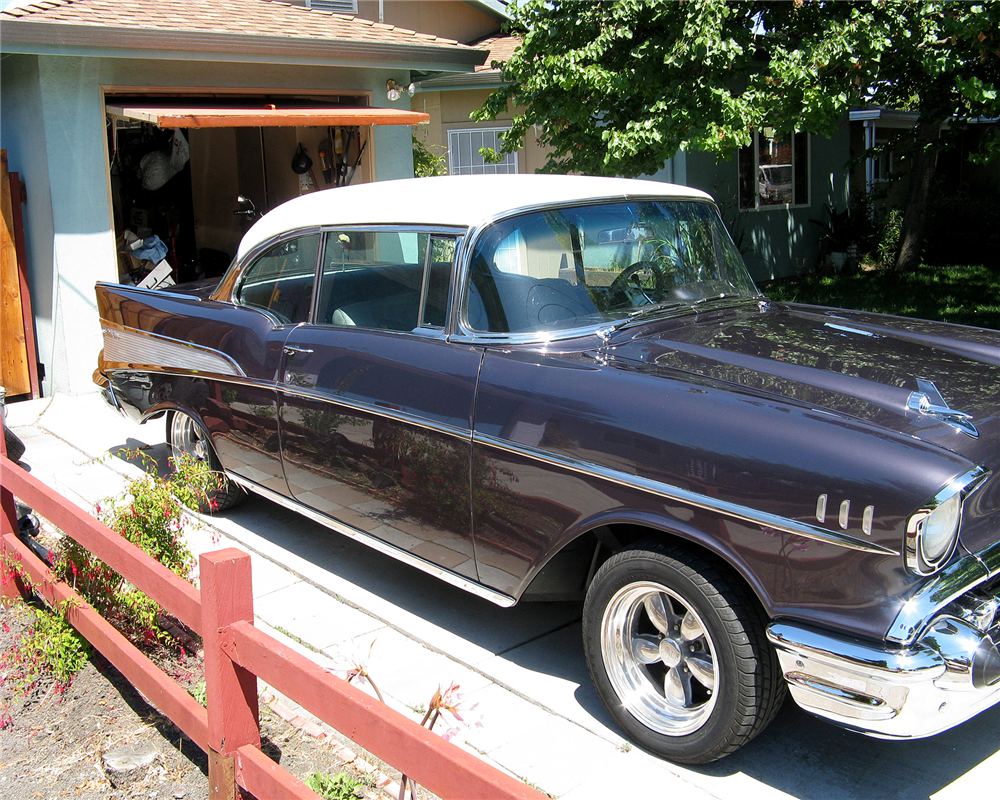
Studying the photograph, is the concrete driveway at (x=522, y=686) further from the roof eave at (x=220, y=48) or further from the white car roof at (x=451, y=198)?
the roof eave at (x=220, y=48)

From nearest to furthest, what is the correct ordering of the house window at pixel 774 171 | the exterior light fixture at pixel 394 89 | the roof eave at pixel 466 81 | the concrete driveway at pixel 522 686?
1. the concrete driveway at pixel 522 686
2. the exterior light fixture at pixel 394 89
3. the roof eave at pixel 466 81
4. the house window at pixel 774 171

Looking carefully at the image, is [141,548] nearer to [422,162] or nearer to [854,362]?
[854,362]

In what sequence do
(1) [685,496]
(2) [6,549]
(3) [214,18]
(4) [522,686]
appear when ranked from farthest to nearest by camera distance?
(3) [214,18] → (2) [6,549] → (4) [522,686] → (1) [685,496]

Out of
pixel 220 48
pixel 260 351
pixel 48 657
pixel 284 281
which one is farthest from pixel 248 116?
pixel 48 657

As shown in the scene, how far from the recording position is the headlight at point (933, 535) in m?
2.39

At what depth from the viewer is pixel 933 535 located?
2449 mm

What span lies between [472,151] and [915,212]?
722 centimetres

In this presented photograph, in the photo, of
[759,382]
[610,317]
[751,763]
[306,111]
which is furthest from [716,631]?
[306,111]

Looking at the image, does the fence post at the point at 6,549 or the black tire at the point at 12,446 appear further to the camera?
the black tire at the point at 12,446

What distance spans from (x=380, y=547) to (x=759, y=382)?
1826 millimetres

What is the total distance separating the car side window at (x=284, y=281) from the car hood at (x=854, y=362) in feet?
5.81

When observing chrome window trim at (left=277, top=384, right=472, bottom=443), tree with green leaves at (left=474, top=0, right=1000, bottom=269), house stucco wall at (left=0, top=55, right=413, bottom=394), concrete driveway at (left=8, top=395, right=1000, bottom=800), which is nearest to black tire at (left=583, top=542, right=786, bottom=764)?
concrete driveway at (left=8, top=395, right=1000, bottom=800)

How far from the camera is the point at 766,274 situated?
1441cm

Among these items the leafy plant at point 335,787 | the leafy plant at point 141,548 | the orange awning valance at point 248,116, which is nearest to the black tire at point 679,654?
the leafy plant at point 335,787
